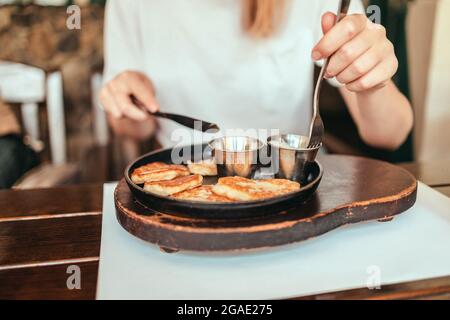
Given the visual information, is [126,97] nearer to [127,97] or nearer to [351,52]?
[127,97]

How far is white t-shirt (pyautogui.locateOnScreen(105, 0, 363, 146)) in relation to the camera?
183 centimetres

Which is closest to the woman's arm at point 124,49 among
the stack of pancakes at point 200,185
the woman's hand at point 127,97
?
the woman's hand at point 127,97

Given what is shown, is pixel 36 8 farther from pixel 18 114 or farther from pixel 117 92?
pixel 117 92

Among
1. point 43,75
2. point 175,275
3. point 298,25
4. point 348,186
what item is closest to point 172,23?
point 298,25

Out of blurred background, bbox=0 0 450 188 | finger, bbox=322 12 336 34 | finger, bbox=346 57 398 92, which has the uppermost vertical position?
finger, bbox=322 12 336 34

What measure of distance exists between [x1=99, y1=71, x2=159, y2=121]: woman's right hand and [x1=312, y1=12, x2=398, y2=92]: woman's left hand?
56 cm

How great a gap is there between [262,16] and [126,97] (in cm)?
66

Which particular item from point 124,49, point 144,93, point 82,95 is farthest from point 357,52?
point 82,95

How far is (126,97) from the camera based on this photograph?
1418mm

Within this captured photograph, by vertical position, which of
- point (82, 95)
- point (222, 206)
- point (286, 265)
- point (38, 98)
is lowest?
point (82, 95)

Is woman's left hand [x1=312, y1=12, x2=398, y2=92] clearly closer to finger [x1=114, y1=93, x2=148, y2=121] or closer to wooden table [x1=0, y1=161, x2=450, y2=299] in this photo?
wooden table [x1=0, y1=161, x2=450, y2=299]

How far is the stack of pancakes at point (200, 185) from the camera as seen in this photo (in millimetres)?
906

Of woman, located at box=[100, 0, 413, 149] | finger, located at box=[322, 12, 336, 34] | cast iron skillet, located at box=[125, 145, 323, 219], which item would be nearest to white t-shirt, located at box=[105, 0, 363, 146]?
woman, located at box=[100, 0, 413, 149]

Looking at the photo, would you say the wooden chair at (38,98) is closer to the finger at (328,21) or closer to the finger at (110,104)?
the finger at (110,104)
